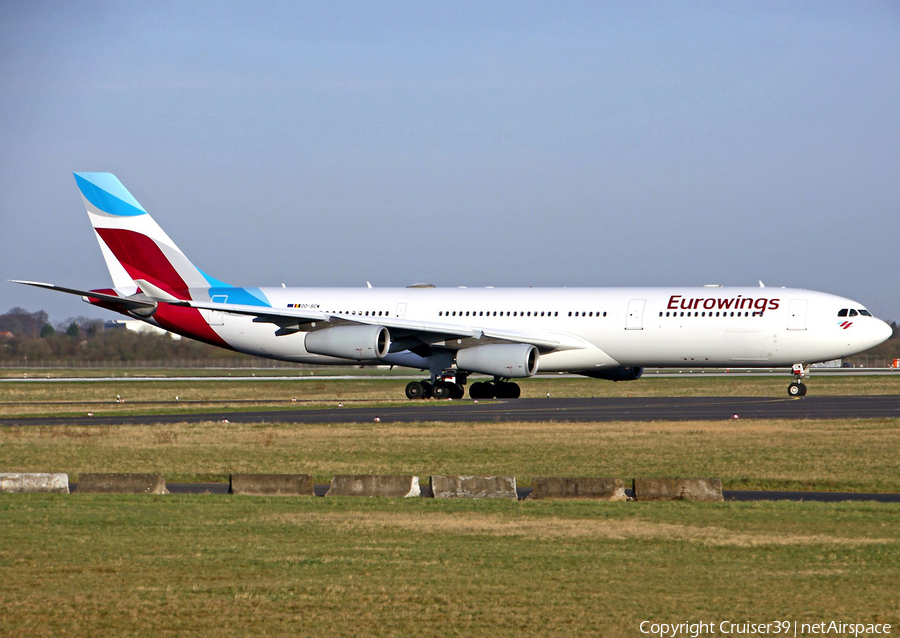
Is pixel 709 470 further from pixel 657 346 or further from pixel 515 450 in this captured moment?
pixel 657 346

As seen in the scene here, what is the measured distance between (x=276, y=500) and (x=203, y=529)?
126 inches

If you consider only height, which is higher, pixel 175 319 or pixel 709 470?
pixel 175 319

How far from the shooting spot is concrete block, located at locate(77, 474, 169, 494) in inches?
789

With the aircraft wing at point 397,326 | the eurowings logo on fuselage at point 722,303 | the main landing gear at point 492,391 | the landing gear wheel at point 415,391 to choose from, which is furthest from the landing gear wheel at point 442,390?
the eurowings logo on fuselage at point 722,303

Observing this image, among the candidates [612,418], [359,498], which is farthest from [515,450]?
[612,418]

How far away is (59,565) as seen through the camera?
13.3m

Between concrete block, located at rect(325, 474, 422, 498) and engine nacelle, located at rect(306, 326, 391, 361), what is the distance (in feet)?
85.3

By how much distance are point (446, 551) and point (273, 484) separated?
6.59 m

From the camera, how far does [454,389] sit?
49375 millimetres

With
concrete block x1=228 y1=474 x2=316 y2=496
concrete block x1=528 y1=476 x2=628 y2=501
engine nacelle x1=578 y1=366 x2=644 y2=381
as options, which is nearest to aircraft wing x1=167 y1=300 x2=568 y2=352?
engine nacelle x1=578 y1=366 x2=644 y2=381

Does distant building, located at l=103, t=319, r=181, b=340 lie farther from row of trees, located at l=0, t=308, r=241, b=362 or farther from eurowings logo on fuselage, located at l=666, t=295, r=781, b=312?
eurowings logo on fuselage, located at l=666, t=295, r=781, b=312

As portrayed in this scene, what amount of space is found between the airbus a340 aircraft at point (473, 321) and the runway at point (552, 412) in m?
1.73

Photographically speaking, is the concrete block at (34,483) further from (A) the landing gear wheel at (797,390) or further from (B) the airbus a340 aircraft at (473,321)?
(A) the landing gear wheel at (797,390)

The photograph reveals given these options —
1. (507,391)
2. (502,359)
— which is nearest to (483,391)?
(507,391)
